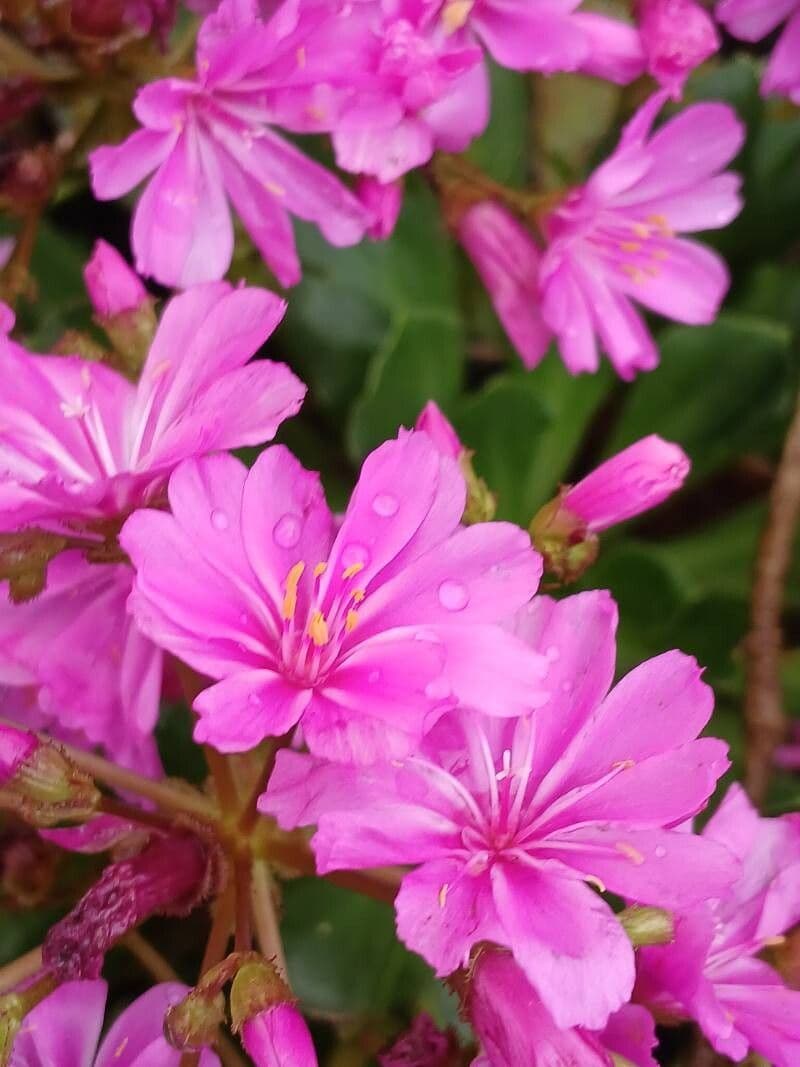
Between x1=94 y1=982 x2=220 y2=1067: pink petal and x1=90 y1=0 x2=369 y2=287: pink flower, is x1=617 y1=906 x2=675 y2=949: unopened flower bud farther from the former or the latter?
x1=90 y1=0 x2=369 y2=287: pink flower

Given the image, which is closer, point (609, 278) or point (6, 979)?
point (6, 979)

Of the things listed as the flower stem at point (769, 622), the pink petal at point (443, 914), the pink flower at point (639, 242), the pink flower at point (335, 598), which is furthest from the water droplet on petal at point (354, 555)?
the flower stem at point (769, 622)

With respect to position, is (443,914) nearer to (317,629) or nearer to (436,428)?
(317,629)

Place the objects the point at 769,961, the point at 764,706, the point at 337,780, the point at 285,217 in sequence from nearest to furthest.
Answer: the point at 337,780
the point at 769,961
the point at 285,217
the point at 764,706

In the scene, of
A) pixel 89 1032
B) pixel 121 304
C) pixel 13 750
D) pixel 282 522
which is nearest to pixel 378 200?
pixel 121 304

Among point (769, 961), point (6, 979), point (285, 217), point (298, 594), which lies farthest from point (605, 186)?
point (6, 979)

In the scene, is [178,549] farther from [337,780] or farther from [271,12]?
[271,12]

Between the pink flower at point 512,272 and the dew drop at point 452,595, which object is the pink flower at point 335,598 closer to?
the dew drop at point 452,595
